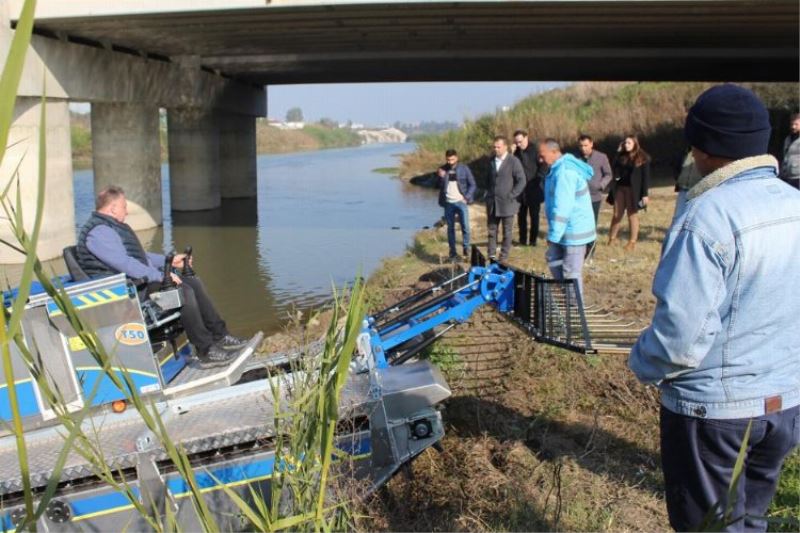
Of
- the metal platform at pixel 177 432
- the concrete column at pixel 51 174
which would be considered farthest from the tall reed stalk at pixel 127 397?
the concrete column at pixel 51 174

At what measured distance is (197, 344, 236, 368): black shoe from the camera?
5086mm

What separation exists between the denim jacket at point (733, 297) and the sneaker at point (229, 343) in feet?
11.4

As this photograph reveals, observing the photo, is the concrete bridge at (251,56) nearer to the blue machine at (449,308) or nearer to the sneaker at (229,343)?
the sneaker at (229,343)

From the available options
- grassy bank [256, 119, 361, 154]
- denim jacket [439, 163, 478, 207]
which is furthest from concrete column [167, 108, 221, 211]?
grassy bank [256, 119, 361, 154]

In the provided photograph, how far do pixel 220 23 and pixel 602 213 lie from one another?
378 inches

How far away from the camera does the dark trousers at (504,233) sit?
34.5 feet

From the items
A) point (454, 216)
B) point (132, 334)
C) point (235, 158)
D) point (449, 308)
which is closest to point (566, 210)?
point (449, 308)

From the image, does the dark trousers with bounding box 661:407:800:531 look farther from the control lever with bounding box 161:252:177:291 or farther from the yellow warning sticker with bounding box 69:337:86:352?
the control lever with bounding box 161:252:177:291

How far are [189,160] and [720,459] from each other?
25.3 meters

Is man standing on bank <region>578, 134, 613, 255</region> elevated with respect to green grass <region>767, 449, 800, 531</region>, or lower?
elevated

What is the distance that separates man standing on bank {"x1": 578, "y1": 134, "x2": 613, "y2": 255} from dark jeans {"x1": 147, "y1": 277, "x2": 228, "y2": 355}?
666cm

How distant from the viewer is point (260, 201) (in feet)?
94.7

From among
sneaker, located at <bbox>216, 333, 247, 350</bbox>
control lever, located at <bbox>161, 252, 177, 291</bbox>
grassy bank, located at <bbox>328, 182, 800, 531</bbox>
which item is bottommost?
grassy bank, located at <bbox>328, 182, 800, 531</bbox>

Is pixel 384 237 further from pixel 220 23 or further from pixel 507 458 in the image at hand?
pixel 507 458
